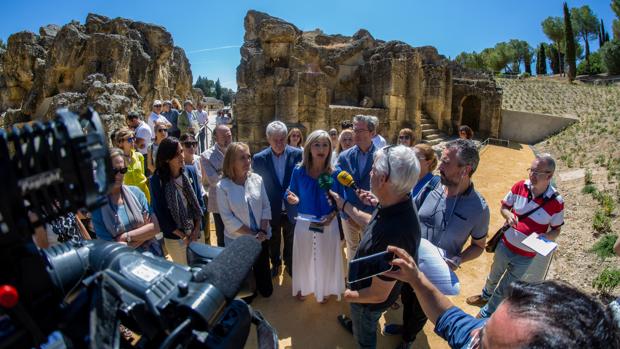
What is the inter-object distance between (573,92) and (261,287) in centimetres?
3129

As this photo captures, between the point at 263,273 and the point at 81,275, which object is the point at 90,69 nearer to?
the point at 263,273

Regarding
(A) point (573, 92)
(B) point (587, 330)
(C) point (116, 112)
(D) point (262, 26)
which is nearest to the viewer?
(B) point (587, 330)

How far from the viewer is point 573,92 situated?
25516 millimetres

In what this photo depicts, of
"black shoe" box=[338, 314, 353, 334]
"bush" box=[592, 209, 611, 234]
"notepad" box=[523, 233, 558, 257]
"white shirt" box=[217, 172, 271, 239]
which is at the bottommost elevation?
"black shoe" box=[338, 314, 353, 334]

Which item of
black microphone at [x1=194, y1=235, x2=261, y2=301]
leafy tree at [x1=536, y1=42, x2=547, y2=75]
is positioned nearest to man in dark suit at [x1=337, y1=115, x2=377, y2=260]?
black microphone at [x1=194, y1=235, x2=261, y2=301]

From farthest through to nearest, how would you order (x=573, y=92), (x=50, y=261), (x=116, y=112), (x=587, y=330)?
(x=573, y=92) < (x=116, y=112) < (x=50, y=261) < (x=587, y=330)

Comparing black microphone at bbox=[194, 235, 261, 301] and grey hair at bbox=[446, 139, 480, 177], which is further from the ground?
grey hair at bbox=[446, 139, 480, 177]

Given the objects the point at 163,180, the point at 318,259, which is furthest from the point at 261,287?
the point at 163,180

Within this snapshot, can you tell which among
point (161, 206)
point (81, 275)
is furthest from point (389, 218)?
point (161, 206)

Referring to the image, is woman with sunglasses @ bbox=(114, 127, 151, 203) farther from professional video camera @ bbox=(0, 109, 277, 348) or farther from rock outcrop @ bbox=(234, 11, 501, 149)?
rock outcrop @ bbox=(234, 11, 501, 149)

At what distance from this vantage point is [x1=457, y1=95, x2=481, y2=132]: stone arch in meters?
19.6

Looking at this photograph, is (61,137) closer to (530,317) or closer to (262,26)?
(530,317)

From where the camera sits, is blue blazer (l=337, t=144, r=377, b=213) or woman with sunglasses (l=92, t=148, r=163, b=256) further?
blue blazer (l=337, t=144, r=377, b=213)

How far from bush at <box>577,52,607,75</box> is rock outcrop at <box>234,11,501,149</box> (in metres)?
33.2
